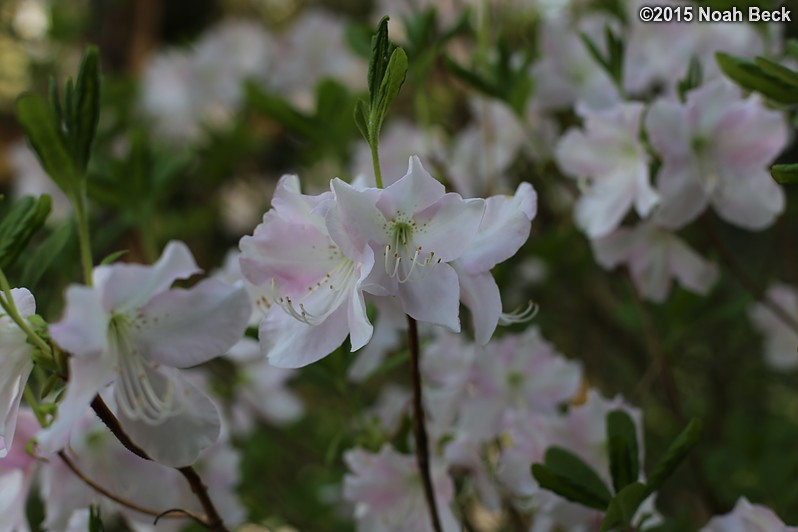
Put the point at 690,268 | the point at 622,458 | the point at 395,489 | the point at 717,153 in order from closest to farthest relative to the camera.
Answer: the point at 622,458, the point at 395,489, the point at 717,153, the point at 690,268

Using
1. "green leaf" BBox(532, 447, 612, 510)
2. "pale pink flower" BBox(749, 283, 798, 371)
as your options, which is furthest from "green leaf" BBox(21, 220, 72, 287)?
"pale pink flower" BBox(749, 283, 798, 371)

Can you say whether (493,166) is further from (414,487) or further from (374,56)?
(374,56)

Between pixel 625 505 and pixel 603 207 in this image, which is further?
pixel 603 207

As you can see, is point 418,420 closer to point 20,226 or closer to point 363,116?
point 363,116

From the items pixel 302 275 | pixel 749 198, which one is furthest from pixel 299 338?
pixel 749 198

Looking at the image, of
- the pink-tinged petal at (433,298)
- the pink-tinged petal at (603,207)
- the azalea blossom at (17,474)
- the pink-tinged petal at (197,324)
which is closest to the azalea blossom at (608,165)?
the pink-tinged petal at (603,207)

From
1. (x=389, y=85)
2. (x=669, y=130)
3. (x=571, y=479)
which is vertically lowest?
(x=571, y=479)

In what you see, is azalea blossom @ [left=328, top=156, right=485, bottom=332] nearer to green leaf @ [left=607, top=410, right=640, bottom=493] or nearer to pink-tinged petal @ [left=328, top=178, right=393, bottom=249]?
pink-tinged petal @ [left=328, top=178, right=393, bottom=249]

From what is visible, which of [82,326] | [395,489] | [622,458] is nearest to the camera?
[82,326]
